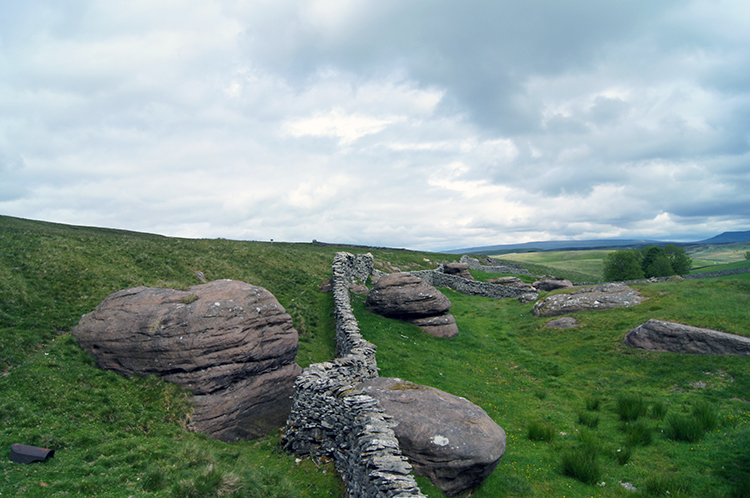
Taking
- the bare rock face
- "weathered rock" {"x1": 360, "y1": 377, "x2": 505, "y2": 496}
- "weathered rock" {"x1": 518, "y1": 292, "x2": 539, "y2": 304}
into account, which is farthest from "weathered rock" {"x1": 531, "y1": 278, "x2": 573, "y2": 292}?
the bare rock face

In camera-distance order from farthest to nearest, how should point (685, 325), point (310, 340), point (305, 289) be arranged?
point (305, 289)
point (310, 340)
point (685, 325)

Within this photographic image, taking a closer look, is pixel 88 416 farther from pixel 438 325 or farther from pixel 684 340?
pixel 684 340

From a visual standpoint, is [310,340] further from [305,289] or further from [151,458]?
[151,458]

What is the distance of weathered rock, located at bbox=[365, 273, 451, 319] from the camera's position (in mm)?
25781

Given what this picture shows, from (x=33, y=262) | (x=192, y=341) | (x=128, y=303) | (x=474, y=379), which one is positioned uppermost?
(x=33, y=262)

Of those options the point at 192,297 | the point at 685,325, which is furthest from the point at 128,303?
the point at 685,325

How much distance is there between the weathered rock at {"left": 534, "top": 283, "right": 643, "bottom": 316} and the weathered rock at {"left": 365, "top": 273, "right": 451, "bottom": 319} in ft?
36.1

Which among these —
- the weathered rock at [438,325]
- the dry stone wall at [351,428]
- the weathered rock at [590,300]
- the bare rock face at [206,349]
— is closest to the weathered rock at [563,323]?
the weathered rock at [590,300]

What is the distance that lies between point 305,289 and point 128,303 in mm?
16705

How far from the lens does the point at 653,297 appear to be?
27359 millimetres

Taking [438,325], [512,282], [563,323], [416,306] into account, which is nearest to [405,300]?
[416,306]

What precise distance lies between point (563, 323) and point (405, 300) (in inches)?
523

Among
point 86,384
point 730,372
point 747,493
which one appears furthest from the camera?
point 730,372

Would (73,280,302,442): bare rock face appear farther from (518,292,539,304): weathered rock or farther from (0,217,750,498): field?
(518,292,539,304): weathered rock
